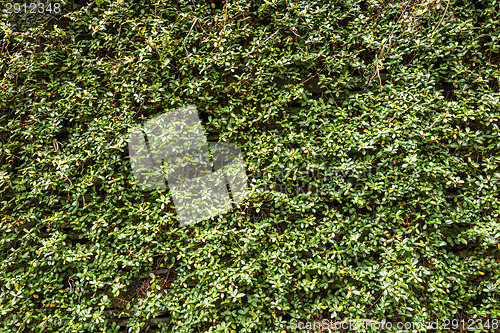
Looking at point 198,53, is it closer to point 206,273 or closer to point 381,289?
point 206,273

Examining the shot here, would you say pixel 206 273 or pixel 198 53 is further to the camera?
pixel 198 53

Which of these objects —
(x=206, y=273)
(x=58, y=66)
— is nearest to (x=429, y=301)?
(x=206, y=273)

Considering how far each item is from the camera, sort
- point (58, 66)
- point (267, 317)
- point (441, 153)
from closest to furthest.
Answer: point (267, 317) < point (441, 153) < point (58, 66)

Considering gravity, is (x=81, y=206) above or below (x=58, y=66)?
below

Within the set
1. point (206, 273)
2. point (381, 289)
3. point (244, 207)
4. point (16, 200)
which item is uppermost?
point (16, 200)

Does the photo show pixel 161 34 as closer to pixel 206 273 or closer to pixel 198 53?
pixel 198 53

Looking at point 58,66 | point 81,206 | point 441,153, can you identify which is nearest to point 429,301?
point 441,153

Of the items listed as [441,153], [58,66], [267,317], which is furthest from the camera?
[58,66]
